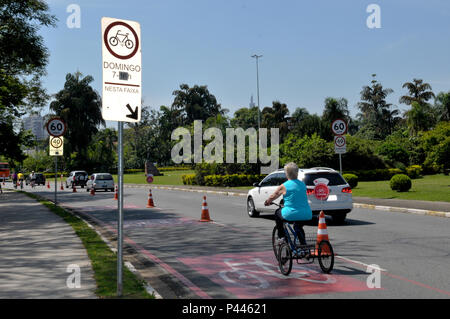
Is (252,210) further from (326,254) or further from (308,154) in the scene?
(308,154)

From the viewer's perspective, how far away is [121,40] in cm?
602

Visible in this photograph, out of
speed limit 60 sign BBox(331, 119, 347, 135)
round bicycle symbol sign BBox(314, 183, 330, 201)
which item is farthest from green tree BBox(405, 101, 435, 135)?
round bicycle symbol sign BBox(314, 183, 330, 201)

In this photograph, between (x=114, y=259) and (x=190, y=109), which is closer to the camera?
(x=114, y=259)

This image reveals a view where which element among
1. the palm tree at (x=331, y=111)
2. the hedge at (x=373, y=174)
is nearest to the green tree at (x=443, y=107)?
the palm tree at (x=331, y=111)

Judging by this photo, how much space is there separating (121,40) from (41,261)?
4797mm

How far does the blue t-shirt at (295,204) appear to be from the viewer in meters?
7.17

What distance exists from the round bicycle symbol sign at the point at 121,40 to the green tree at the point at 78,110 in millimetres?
76225

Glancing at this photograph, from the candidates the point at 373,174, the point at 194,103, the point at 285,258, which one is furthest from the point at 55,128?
the point at 194,103

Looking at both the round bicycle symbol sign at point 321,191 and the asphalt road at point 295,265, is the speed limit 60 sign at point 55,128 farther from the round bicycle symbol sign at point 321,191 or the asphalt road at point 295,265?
the round bicycle symbol sign at point 321,191

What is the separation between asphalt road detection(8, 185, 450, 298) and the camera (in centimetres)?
657
